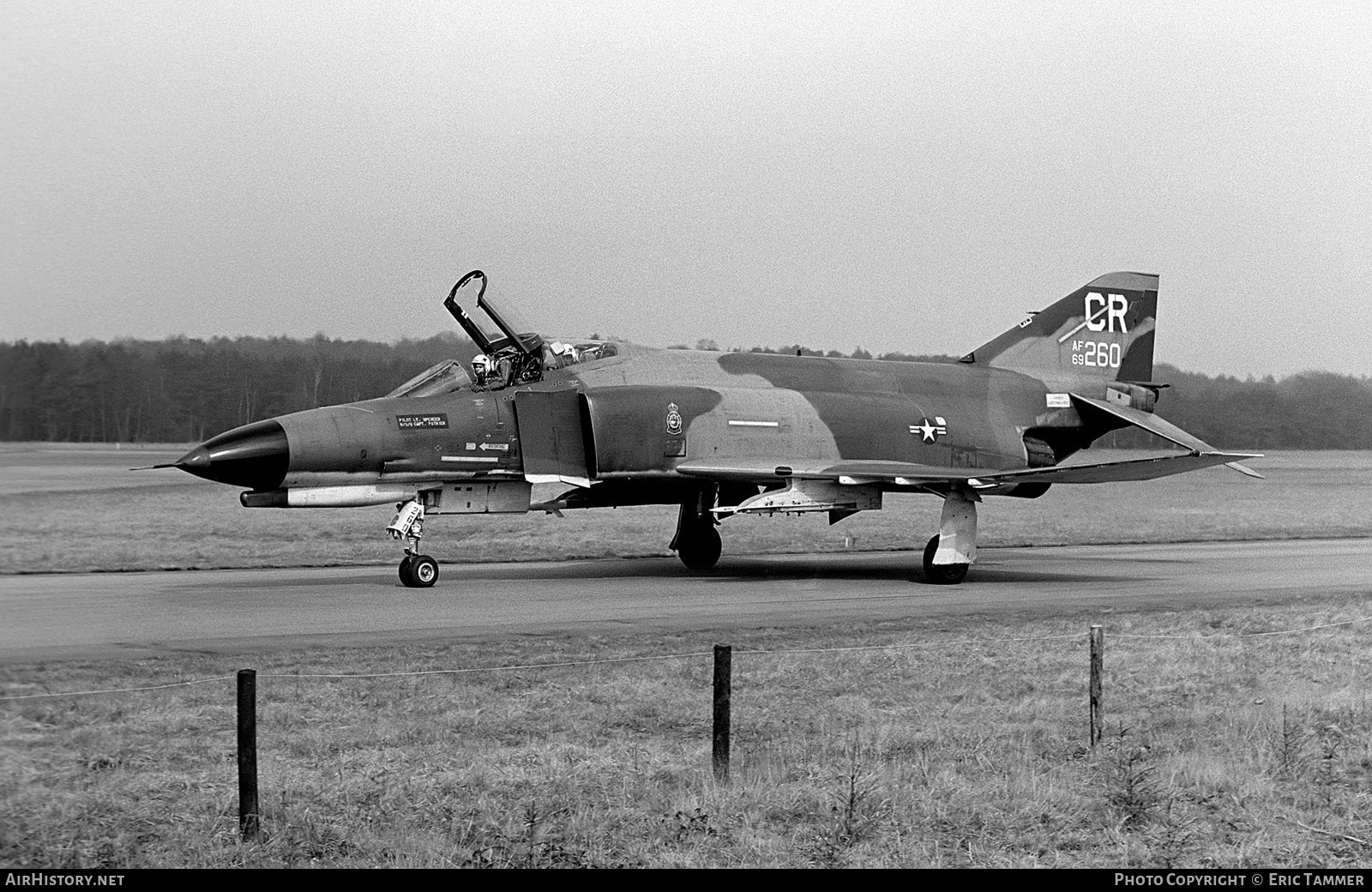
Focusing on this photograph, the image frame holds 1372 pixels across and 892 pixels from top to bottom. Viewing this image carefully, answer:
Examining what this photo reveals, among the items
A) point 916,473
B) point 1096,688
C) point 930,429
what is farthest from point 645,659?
point 930,429

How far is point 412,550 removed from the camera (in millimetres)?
18156

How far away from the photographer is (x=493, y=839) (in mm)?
7672

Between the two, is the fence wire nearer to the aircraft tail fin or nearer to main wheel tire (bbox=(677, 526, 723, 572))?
main wheel tire (bbox=(677, 526, 723, 572))

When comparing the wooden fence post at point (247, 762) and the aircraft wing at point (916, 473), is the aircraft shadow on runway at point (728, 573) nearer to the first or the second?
the aircraft wing at point (916, 473)

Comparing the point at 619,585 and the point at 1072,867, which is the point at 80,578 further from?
the point at 1072,867

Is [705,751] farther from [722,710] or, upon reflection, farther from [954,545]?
[954,545]

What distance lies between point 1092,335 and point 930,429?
505 cm

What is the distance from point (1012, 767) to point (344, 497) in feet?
35.1

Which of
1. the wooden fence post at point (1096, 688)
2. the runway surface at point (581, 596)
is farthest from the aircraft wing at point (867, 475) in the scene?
the wooden fence post at point (1096, 688)

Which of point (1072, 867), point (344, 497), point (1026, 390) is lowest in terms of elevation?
point (1072, 867)

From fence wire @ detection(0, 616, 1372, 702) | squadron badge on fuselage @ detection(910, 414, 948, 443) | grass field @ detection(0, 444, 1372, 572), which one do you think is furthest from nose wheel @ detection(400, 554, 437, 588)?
squadron badge on fuselage @ detection(910, 414, 948, 443)

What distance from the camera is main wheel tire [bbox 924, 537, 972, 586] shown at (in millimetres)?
20203

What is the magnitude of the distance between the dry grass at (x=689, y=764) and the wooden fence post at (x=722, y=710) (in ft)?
0.45

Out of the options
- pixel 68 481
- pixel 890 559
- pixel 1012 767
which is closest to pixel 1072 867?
pixel 1012 767
